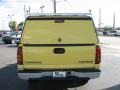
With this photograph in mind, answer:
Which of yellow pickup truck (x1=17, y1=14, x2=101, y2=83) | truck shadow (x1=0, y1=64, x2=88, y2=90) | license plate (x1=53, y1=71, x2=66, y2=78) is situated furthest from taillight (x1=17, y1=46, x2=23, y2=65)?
truck shadow (x1=0, y1=64, x2=88, y2=90)

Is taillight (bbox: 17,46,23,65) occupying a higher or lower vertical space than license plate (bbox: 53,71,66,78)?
higher

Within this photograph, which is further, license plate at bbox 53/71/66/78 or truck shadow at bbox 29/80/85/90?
truck shadow at bbox 29/80/85/90

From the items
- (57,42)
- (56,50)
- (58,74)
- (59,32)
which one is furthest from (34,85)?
(59,32)

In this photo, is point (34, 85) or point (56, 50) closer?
point (56, 50)

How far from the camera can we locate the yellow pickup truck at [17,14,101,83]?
9297 millimetres

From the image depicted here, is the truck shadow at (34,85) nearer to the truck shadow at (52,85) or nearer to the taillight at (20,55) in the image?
the truck shadow at (52,85)

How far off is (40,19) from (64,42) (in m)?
0.89

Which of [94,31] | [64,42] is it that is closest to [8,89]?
[64,42]

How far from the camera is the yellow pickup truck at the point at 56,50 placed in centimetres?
930

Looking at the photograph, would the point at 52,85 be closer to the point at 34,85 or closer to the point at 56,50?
the point at 34,85

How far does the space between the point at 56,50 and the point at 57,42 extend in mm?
213

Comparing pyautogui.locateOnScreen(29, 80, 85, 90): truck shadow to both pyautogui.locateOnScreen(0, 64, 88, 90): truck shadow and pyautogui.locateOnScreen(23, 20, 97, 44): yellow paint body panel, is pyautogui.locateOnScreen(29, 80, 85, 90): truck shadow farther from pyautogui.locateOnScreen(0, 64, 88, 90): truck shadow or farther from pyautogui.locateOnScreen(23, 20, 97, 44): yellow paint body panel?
pyautogui.locateOnScreen(23, 20, 97, 44): yellow paint body panel

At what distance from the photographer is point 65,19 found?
9.60 metres

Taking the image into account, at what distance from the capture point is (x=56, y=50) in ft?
30.8
